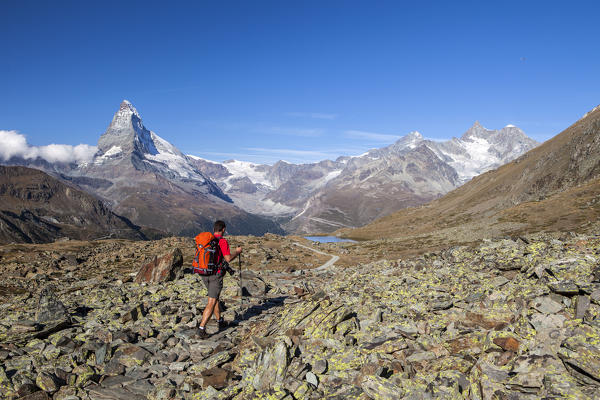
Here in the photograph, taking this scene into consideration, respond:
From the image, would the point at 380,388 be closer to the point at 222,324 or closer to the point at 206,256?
the point at 206,256

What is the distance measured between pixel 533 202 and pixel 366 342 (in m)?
124

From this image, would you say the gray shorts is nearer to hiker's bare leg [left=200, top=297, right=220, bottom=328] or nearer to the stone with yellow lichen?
hiker's bare leg [left=200, top=297, right=220, bottom=328]

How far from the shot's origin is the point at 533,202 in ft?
366

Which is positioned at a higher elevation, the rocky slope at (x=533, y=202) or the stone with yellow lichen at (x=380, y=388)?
the rocky slope at (x=533, y=202)

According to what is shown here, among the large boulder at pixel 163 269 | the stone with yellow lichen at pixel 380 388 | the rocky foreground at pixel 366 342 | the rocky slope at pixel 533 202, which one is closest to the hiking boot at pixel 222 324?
the rocky foreground at pixel 366 342

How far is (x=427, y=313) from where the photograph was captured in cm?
1402

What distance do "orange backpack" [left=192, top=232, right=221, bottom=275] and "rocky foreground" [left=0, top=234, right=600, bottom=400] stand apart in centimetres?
333

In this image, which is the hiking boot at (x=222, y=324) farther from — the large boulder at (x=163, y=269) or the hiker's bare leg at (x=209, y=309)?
the large boulder at (x=163, y=269)

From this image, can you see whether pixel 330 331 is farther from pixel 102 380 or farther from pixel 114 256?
pixel 114 256

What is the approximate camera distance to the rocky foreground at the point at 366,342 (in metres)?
9.55

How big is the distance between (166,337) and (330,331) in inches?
337

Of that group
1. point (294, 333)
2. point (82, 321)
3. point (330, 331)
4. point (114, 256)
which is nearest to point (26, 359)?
→ point (82, 321)

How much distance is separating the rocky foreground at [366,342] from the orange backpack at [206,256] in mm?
3334

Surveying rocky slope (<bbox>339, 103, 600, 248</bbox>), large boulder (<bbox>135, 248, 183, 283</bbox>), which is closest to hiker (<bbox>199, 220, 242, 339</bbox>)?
large boulder (<bbox>135, 248, 183, 283</bbox>)
